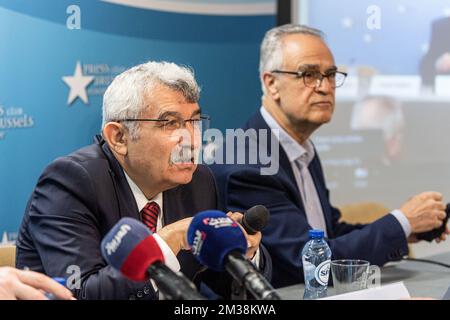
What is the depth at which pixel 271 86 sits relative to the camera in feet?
9.93

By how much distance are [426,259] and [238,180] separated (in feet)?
2.87

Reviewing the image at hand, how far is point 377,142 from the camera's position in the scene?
450 cm

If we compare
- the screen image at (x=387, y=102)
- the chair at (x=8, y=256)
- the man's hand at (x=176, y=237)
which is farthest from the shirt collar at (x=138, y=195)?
the screen image at (x=387, y=102)

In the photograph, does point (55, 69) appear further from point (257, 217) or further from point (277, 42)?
point (257, 217)

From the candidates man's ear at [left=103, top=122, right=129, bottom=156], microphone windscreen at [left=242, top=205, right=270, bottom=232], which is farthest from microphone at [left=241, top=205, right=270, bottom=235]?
man's ear at [left=103, top=122, right=129, bottom=156]

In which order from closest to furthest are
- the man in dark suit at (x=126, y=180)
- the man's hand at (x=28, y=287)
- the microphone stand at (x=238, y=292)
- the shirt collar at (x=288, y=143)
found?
the microphone stand at (x=238, y=292) → the man's hand at (x=28, y=287) → the man in dark suit at (x=126, y=180) → the shirt collar at (x=288, y=143)

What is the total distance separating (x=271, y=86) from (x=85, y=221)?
1258 mm

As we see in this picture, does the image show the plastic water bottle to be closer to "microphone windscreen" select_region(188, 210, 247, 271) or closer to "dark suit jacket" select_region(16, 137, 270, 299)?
"dark suit jacket" select_region(16, 137, 270, 299)

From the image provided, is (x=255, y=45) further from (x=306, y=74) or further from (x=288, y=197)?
(x=288, y=197)

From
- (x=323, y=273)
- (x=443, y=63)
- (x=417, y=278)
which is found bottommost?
(x=417, y=278)

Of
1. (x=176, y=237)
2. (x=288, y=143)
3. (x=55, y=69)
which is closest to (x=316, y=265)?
(x=288, y=143)

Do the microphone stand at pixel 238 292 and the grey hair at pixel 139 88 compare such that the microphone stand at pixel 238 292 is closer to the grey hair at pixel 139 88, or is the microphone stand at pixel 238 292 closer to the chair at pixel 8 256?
the grey hair at pixel 139 88

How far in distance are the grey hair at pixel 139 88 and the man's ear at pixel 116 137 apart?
0.02 metres

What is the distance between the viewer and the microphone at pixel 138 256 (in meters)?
1.21
